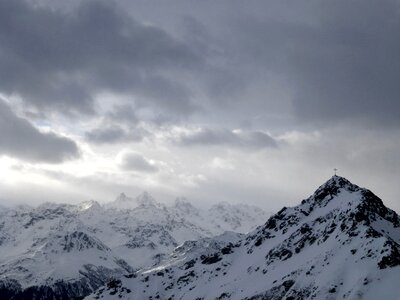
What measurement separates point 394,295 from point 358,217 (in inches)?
1979

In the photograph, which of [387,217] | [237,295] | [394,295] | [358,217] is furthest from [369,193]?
[394,295]

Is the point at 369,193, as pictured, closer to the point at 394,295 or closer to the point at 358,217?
the point at 358,217

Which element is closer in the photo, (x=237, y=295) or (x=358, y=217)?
(x=358, y=217)

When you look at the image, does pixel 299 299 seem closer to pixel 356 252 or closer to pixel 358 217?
pixel 356 252

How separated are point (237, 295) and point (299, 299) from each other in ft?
174

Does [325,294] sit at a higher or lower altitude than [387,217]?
lower

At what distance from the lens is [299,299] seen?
14275cm

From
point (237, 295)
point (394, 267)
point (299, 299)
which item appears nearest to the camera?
point (394, 267)

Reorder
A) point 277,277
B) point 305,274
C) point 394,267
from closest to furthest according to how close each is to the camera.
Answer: point 394,267 < point 305,274 < point 277,277

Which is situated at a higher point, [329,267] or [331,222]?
[331,222]

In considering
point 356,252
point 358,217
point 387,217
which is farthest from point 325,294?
point 387,217

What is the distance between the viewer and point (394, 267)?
413 feet

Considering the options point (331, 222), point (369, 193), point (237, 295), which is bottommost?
point (237, 295)

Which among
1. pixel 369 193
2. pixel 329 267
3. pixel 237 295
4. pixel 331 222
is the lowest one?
pixel 237 295
